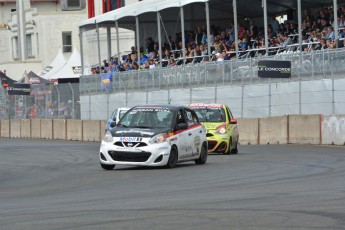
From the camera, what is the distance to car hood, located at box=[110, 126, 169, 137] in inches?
856

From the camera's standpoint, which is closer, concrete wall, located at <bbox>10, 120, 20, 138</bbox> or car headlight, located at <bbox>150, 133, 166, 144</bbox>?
car headlight, located at <bbox>150, 133, 166, 144</bbox>

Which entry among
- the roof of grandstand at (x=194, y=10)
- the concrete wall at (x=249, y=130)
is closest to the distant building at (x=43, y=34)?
the roof of grandstand at (x=194, y=10)

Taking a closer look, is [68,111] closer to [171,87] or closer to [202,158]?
[171,87]

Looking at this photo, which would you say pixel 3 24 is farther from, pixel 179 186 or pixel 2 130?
pixel 179 186

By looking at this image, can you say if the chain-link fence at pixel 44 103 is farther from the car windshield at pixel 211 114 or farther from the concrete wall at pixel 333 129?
the car windshield at pixel 211 114

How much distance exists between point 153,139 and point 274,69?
1458cm

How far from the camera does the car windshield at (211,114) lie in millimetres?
29297

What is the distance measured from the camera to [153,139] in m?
21.7

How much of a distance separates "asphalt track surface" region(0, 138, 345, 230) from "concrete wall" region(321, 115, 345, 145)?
6163 millimetres

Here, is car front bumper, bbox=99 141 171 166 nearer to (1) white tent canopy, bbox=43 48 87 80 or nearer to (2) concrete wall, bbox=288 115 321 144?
(2) concrete wall, bbox=288 115 321 144

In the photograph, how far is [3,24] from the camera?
305 ft

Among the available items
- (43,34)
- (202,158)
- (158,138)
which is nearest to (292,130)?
(202,158)

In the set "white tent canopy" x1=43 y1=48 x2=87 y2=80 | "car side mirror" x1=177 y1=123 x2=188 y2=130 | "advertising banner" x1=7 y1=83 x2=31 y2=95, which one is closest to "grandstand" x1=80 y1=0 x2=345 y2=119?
"advertising banner" x1=7 y1=83 x2=31 y2=95

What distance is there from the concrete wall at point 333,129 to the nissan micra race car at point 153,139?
9.88 meters
